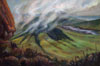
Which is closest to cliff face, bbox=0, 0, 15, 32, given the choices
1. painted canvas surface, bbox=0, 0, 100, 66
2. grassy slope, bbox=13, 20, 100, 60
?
painted canvas surface, bbox=0, 0, 100, 66

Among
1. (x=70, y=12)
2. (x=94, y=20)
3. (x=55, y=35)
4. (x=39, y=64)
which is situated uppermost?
(x=70, y=12)

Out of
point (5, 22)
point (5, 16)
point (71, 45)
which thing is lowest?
point (71, 45)

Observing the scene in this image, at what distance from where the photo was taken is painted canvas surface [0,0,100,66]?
4.48 meters

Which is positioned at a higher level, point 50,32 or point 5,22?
point 5,22

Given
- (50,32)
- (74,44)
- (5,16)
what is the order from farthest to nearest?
(5,16)
(50,32)
(74,44)

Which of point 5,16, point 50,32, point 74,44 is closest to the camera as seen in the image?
point 74,44

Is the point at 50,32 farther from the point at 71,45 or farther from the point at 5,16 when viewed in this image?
the point at 5,16

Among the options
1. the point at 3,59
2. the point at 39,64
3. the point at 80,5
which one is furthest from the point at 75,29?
the point at 3,59

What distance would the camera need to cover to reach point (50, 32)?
4832mm

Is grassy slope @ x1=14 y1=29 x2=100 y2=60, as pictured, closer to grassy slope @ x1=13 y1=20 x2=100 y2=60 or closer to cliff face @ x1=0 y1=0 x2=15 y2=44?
grassy slope @ x1=13 y1=20 x2=100 y2=60

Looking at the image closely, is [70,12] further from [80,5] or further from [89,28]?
[89,28]

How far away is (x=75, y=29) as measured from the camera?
15.2 feet

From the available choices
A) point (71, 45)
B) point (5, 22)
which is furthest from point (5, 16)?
point (71, 45)

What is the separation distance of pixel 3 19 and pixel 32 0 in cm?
Answer: 136
